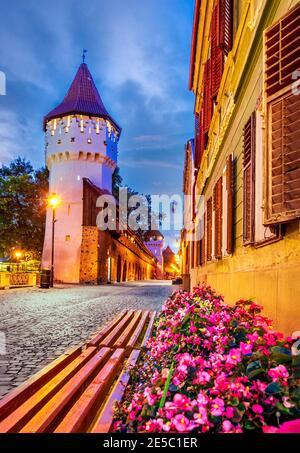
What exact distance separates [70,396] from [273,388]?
176 cm

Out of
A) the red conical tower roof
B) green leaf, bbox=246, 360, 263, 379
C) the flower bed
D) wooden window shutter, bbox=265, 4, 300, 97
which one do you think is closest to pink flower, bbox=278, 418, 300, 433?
the flower bed

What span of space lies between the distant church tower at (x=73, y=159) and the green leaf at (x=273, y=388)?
33.9 metres

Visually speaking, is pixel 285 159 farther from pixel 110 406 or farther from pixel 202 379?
pixel 110 406

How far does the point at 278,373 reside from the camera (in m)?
1.73

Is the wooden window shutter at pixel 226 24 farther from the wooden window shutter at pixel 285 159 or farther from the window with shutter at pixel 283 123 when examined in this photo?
the wooden window shutter at pixel 285 159

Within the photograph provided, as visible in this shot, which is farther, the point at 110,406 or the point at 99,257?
the point at 99,257

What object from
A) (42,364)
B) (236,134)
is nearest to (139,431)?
(42,364)

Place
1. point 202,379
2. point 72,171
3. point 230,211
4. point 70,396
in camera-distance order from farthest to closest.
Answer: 1. point 72,171
2. point 230,211
3. point 70,396
4. point 202,379

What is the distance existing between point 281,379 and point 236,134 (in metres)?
5.04

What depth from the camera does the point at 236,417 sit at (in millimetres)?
1591

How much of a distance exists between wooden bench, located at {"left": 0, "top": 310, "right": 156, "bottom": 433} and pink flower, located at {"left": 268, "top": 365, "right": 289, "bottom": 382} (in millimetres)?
1134

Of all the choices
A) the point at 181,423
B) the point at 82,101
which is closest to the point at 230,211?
the point at 181,423

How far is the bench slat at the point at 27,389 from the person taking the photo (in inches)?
104

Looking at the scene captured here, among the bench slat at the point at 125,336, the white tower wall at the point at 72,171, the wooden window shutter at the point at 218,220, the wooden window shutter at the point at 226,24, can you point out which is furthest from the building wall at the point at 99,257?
the wooden window shutter at the point at 226,24
